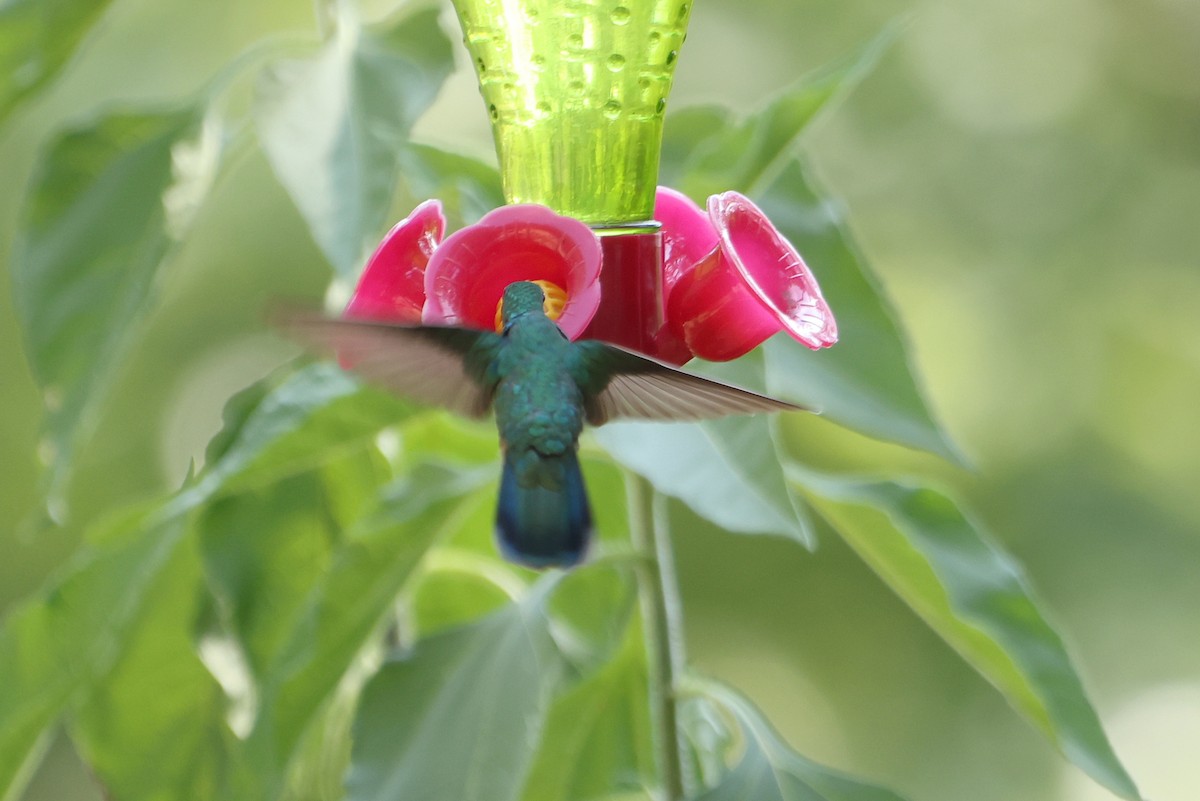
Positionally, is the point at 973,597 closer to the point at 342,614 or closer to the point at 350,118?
the point at 342,614

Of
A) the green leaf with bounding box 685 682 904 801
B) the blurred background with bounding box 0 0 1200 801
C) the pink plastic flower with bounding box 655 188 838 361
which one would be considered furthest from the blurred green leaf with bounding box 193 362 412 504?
the blurred background with bounding box 0 0 1200 801

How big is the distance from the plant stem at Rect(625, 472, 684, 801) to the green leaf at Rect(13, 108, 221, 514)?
0.52 meters

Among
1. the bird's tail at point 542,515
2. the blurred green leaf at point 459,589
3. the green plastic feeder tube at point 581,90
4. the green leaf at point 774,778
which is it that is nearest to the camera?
the bird's tail at point 542,515

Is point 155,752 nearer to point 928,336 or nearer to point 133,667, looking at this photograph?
point 133,667

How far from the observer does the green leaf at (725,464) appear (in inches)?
38.4

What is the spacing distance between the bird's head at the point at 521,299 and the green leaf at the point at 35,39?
2.10ft

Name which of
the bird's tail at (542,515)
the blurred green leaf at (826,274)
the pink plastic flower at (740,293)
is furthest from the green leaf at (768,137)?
the bird's tail at (542,515)

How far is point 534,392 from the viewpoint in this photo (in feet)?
3.60

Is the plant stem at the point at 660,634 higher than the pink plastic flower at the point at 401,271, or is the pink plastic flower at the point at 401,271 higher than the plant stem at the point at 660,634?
the pink plastic flower at the point at 401,271

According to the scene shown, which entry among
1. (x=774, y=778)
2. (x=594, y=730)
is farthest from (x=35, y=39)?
(x=774, y=778)

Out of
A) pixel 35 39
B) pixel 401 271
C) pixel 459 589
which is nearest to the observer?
pixel 401 271

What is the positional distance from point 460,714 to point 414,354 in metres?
0.40

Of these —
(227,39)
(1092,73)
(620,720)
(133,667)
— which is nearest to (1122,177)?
(1092,73)

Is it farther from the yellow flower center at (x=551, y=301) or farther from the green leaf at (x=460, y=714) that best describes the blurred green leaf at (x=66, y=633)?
the yellow flower center at (x=551, y=301)
